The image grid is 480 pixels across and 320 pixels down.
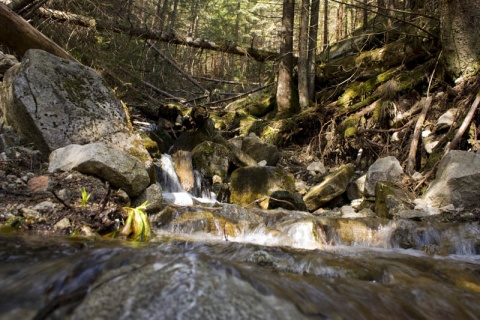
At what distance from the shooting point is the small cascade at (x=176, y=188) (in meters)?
6.28

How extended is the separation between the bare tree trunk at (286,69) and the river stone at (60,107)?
6.72 metres

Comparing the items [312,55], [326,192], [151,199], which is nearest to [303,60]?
[312,55]

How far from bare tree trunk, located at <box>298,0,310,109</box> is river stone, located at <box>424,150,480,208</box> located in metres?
5.83

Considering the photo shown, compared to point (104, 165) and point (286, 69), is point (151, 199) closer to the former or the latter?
point (104, 165)

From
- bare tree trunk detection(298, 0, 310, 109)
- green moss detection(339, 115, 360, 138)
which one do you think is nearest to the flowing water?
green moss detection(339, 115, 360, 138)

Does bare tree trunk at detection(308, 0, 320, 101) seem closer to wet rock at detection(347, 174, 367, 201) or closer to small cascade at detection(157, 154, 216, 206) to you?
wet rock at detection(347, 174, 367, 201)

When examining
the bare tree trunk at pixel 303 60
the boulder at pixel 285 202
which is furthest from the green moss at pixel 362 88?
the boulder at pixel 285 202

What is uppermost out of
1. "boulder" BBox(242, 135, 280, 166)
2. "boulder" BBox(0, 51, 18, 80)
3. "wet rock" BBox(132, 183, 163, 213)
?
"boulder" BBox(0, 51, 18, 80)

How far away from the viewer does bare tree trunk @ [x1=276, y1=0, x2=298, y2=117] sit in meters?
11.5

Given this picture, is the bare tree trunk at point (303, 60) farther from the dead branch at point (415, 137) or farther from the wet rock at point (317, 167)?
the dead branch at point (415, 137)

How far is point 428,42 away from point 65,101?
8467mm

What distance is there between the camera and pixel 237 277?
6.52 feet

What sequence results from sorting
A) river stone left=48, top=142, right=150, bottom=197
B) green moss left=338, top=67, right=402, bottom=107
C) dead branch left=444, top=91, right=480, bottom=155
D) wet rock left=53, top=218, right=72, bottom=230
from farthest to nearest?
green moss left=338, top=67, right=402, bottom=107
dead branch left=444, top=91, right=480, bottom=155
river stone left=48, top=142, right=150, bottom=197
wet rock left=53, top=218, right=72, bottom=230

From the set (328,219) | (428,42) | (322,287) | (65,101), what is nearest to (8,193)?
(65,101)
